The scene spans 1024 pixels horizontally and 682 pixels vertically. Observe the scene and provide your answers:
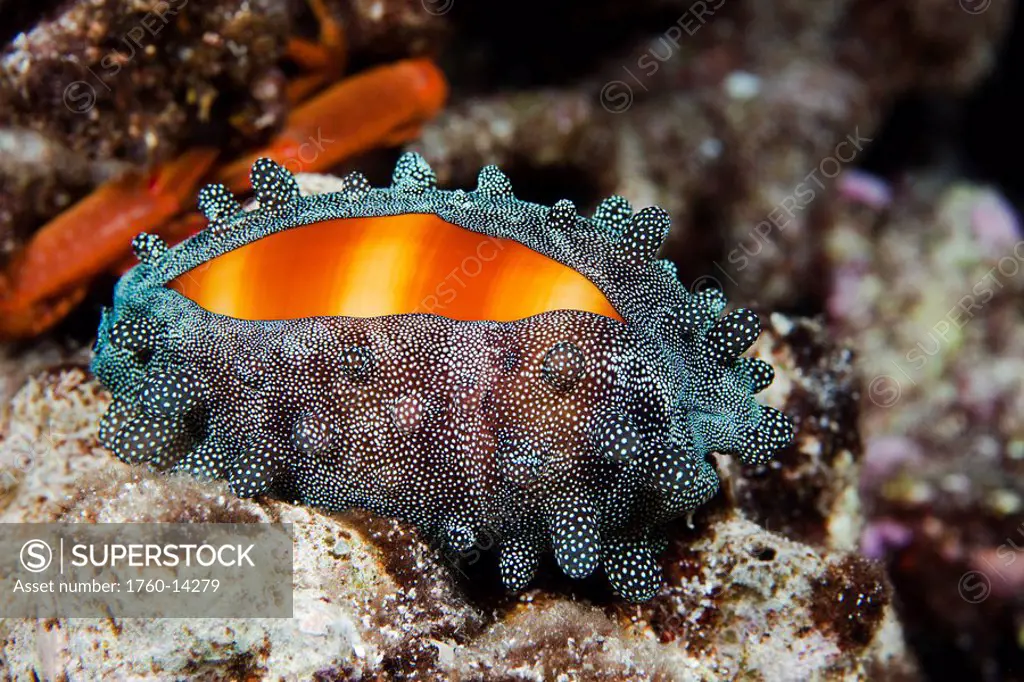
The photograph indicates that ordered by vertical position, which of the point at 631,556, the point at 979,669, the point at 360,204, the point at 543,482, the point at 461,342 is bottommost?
the point at 979,669

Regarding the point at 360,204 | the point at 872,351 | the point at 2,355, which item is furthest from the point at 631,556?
the point at 872,351

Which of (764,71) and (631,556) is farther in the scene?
(764,71)

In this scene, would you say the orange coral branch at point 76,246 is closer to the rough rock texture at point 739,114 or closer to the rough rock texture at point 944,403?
the rough rock texture at point 739,114

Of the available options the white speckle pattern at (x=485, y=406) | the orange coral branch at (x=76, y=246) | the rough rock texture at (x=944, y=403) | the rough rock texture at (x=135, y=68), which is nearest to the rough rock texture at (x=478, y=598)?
the white speckle pattern at (x=485, y=406)

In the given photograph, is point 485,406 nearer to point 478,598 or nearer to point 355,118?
point 478,598

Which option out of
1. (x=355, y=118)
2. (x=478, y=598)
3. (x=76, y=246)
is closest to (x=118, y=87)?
(x=76, y=246)

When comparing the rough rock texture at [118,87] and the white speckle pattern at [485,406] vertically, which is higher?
the rough rock texture at [118,87]

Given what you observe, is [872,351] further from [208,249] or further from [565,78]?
[208,249]
